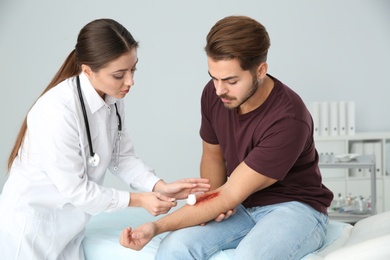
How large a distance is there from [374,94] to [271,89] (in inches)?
109

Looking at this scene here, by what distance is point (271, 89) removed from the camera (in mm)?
2545

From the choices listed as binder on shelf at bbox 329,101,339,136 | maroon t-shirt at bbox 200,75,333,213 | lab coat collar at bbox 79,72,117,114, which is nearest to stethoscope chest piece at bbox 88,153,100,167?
lab coat collar at bbox 79,72,117,114

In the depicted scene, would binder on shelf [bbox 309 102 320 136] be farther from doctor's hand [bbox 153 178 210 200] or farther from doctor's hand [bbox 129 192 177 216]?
doctor's hand [bbox 129 192 177 216]

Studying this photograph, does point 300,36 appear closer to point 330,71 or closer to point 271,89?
point 330,71

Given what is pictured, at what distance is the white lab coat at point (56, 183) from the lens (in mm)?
2373

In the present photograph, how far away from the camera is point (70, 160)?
7.86 feet

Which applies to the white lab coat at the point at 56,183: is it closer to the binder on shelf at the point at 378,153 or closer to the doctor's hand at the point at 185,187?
the doctor's hand at the point at 185,187

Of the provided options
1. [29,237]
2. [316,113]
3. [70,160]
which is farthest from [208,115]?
[316,113]

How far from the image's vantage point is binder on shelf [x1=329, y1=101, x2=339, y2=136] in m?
4.82

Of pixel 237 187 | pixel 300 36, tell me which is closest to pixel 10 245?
pixel 237 187

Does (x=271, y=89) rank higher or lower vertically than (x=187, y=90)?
higher

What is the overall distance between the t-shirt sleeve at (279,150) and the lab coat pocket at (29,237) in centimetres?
77

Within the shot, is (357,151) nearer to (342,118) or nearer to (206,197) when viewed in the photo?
(342,118)

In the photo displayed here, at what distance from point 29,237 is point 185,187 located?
628 millimetres
